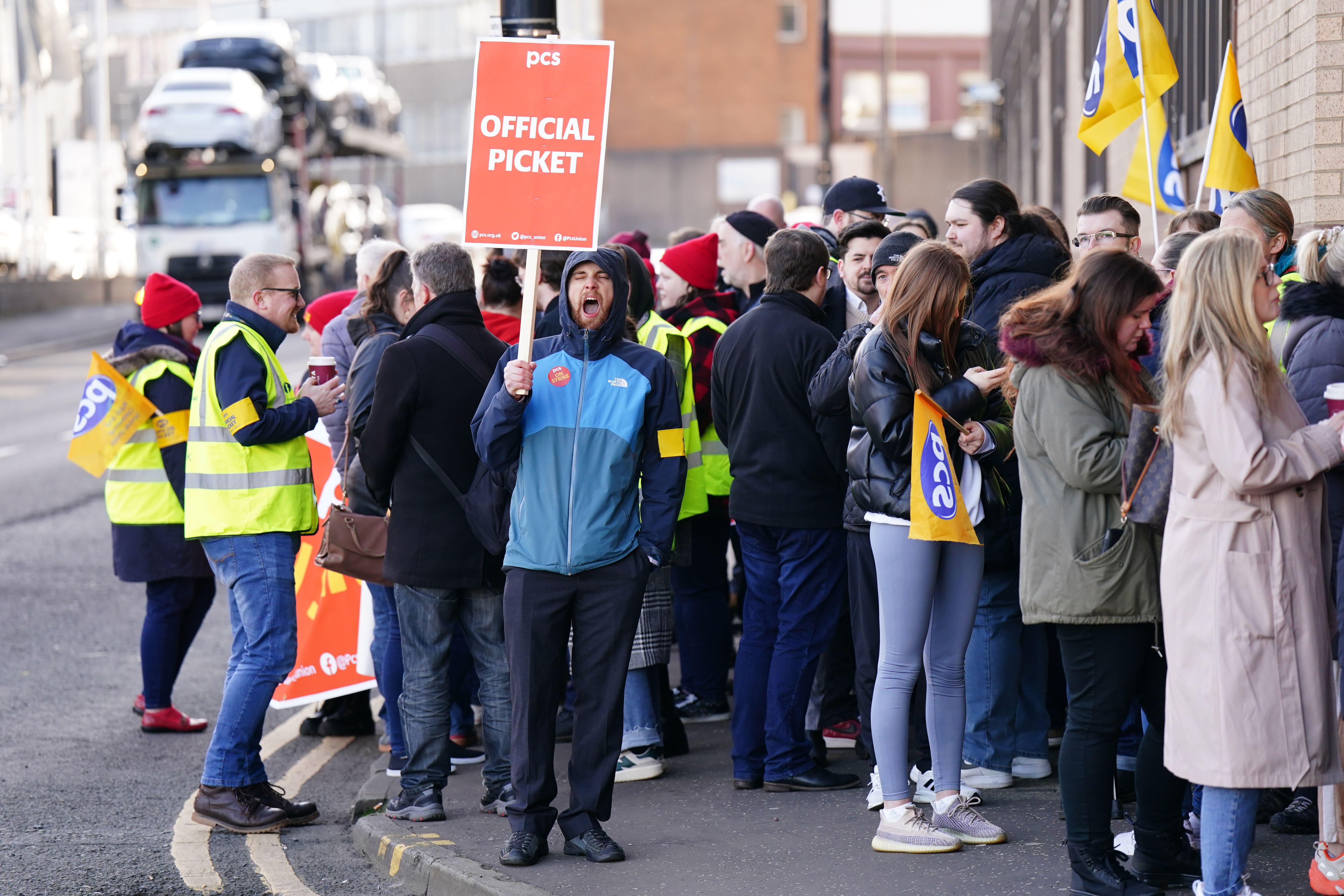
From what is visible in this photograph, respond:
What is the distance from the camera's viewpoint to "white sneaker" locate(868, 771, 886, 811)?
560cm

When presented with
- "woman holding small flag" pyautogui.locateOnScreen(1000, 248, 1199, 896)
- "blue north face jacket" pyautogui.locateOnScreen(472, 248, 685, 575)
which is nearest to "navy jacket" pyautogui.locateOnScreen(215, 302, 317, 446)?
"blue north face jacket" pyautogui.locateOnScreen(472, 248, 685, 575)

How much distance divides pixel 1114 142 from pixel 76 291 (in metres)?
30.6

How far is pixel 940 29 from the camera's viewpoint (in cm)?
7188

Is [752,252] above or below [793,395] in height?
above

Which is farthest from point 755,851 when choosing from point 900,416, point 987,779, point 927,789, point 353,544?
point 353,544

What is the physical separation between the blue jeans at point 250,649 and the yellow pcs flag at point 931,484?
2657 mm

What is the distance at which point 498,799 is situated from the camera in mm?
5941

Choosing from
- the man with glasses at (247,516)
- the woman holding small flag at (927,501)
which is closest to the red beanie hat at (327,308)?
the man with glasses at (247,516)

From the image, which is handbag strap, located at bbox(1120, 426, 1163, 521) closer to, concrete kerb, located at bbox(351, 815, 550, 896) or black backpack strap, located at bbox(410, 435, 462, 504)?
concrete kerb, located at bbox(351, 815, 550, 896)

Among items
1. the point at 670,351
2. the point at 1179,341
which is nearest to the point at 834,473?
the point at 670,351

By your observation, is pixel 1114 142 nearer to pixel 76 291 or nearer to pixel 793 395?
pixel 793 395

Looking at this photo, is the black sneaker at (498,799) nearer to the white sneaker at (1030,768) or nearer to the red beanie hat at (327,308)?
the white sneaker at (1030,768)

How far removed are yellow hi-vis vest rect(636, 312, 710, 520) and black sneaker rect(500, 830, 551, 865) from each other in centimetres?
174

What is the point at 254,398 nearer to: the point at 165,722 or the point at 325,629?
the point at 325,629
